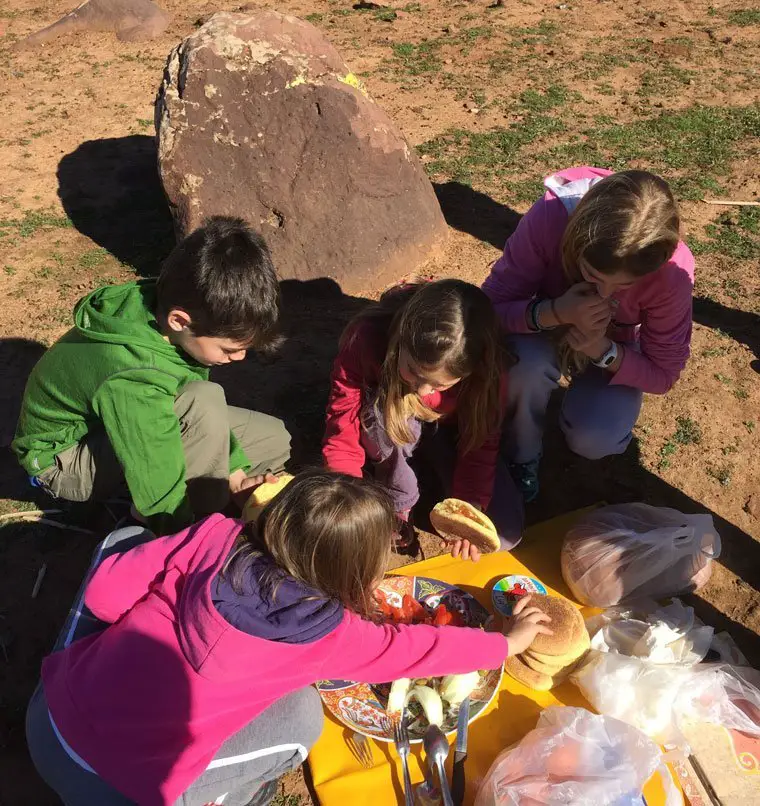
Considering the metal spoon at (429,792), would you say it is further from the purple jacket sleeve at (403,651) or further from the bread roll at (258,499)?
the bread roll at (258,499)

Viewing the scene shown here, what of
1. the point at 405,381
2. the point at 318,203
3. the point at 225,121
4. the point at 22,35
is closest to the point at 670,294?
the point at 405,381

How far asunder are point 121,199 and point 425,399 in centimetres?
393

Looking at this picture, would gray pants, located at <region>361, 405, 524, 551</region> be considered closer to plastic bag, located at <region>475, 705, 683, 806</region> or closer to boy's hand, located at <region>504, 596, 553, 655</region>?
boy's hand, located at <region>504, 596, 553, 655</region>

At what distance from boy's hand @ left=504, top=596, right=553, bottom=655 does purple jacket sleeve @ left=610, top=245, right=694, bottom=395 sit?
3.56 feet

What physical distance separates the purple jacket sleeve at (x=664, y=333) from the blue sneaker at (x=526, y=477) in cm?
→ 53

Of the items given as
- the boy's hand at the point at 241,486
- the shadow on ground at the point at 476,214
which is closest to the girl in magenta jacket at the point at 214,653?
the boy's hand at the point at 241,486

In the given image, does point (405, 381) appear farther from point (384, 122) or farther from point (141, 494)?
point (384, 122)

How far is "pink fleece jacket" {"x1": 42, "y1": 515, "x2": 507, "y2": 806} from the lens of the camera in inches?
69.4

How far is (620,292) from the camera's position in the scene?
280 centimetres

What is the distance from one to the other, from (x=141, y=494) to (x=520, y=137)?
16.1ft

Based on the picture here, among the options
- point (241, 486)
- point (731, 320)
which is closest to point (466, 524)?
point (241, 486)

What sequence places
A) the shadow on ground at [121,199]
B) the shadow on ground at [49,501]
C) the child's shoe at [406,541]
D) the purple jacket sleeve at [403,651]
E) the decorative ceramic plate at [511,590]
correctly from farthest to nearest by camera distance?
the shadow on ground at [121,199] → the child's shoe at [406,541] → the decorative ceramic plate at [511,590] → the shadow on ground at [49,501] → the purple jacket sleeve at [403,651]

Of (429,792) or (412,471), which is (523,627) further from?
(412,471)

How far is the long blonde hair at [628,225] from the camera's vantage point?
7.84ft
